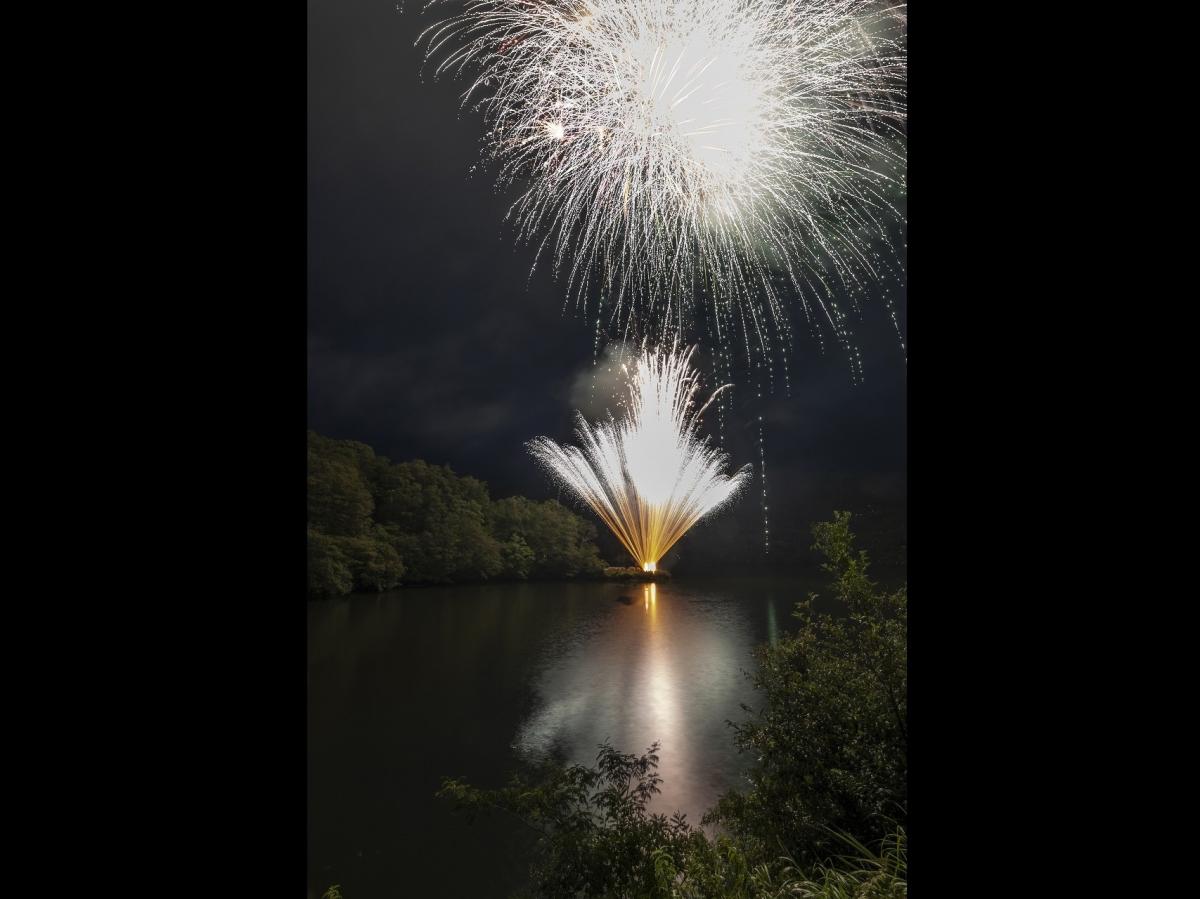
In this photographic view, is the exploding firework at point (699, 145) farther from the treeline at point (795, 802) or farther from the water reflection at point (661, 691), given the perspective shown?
the treeline at point (795, 802)

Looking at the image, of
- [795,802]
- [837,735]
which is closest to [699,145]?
[837,735]

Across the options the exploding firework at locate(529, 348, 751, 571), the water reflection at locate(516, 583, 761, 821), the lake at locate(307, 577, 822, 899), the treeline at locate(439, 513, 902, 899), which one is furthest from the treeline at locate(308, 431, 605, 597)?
the treeline at locate(439, 513, 902, 899)

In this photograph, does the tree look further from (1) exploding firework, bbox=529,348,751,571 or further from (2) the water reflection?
(1) exploding firework, bbox=529,348,751,571

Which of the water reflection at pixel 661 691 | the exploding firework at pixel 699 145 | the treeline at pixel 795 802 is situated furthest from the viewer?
the exploding firework at pixel 699 145

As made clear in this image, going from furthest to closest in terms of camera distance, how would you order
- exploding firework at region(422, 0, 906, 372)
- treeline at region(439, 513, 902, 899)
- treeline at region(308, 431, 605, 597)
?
treeline at region(308, 431, 605, 597), exploding firework at region(422, 0, 906, 372), treeline at region(439, 513, 902, 899)

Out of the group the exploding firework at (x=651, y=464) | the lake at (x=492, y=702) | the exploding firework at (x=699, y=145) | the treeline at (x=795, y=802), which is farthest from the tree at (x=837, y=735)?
the exploding firework at (x=699, y=145)

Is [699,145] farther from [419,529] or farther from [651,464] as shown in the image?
[419,529]
